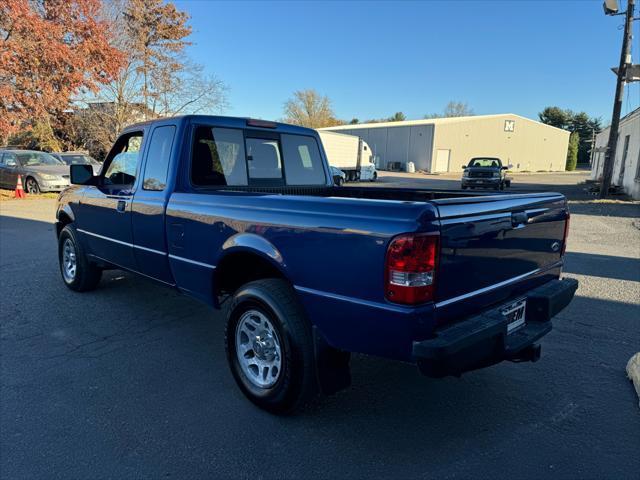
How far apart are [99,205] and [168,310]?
4.50 feet

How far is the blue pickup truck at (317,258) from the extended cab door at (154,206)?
0.7 inches

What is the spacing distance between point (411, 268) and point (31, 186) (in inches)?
762

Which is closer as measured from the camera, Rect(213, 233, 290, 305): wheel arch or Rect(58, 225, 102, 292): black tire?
Rect(213, 233, 290, 305): wheel arch

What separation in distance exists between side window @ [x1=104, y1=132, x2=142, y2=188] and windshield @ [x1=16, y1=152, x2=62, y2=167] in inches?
614

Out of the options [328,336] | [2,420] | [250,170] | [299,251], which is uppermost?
[250,170]

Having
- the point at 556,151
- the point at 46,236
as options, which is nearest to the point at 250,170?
the point at 46,236

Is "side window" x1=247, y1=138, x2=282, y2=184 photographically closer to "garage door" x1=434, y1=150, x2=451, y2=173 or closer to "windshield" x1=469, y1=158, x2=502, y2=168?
"windshield" x1=469, y1=158, x2=502, y2=168

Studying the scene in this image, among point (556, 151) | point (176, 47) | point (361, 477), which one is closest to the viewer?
point (361, 477)

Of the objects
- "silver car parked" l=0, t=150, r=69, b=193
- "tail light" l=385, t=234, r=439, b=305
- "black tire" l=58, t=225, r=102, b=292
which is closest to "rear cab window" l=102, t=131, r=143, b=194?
"black tire" l=58, t=225, r=102, b=292

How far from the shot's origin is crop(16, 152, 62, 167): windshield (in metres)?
17.6

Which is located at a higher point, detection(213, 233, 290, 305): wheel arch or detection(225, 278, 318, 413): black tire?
detection(213, 233, 290, 305): wheel arch

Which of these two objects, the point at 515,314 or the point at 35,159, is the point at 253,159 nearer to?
the point at 515,314

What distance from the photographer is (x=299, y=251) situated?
8.71ft

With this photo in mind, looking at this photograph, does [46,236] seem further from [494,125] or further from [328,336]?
[494,125]
